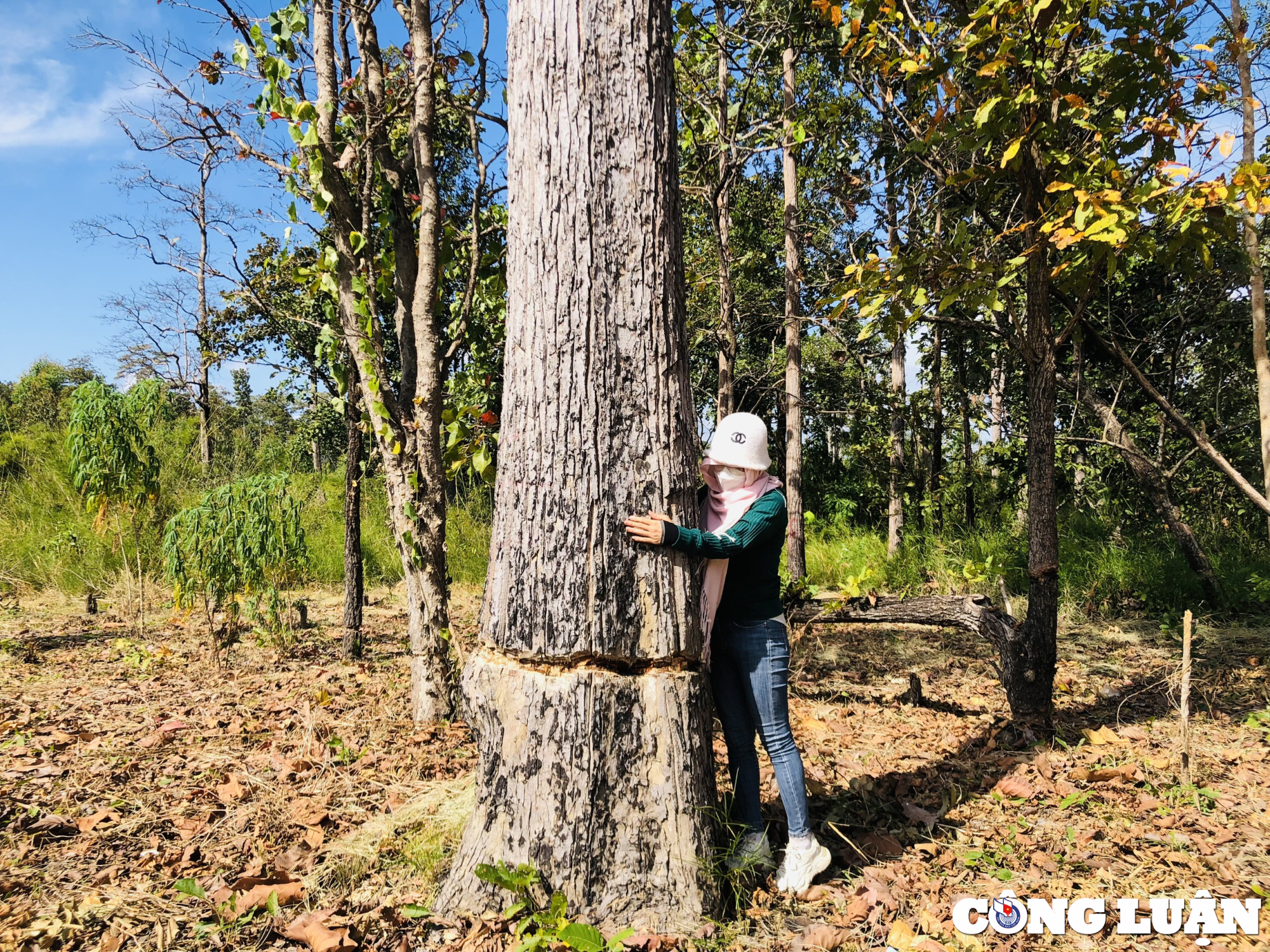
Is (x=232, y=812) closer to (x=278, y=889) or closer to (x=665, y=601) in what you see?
(x=278, y=889)

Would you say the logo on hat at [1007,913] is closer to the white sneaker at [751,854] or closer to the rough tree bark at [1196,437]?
the white sneaker at [751,854]

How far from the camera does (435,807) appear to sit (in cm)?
309

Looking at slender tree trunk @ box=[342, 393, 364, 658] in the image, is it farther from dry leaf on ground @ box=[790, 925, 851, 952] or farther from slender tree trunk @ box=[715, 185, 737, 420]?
dry leaf on ground @ box=[790, 925, 851, 952]

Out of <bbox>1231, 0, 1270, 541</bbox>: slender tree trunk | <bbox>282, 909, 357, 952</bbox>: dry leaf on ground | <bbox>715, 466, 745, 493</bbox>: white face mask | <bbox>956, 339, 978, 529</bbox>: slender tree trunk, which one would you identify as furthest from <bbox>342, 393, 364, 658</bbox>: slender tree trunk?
<bbox>956, 339, 978, 529</bbox>: slender tree trunk

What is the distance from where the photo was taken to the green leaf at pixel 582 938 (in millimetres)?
2086

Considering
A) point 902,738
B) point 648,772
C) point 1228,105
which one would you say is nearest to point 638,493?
point 648,772

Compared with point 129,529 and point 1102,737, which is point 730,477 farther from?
point 129,529

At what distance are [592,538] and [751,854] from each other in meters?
1.32

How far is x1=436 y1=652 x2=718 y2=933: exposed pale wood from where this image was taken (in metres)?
2.31

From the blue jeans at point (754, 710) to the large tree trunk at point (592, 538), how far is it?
0.26 m

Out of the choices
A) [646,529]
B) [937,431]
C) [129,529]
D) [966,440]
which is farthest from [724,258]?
[966,440]

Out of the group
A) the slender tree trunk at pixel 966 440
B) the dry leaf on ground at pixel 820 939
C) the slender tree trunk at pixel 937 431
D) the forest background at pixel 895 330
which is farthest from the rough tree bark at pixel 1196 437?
the slender tree trunk at pixel 966 440

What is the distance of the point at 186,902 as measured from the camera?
8.00ft

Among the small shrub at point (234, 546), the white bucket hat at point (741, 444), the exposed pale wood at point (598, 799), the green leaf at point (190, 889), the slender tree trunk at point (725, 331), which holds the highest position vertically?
the slender tree trunk at point (725, 331)
